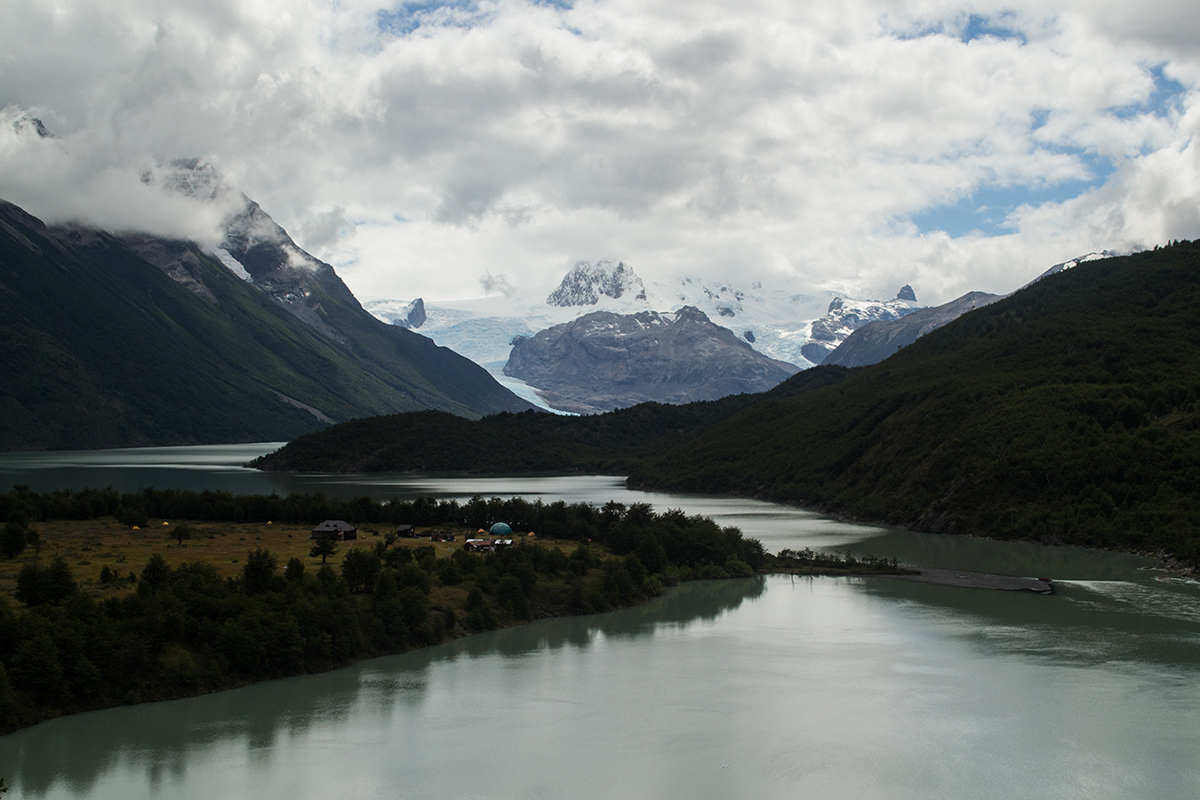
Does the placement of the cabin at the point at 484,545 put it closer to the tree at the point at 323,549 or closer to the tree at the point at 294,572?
the tree at the point at 323,549

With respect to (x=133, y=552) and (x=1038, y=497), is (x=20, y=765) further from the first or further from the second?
(x=1038, y=497)

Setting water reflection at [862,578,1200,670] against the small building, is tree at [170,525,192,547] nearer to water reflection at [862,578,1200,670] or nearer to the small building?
the small building

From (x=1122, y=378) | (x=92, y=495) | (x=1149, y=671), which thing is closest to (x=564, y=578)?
(x=1149, y=671)

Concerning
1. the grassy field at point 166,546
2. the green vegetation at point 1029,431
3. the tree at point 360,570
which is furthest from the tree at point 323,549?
the green vegetation at point 1029,431

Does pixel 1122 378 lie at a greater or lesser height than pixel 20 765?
greater

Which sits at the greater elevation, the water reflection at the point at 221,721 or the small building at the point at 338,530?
the small building at the point at 338,530

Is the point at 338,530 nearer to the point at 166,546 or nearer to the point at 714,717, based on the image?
the point at 166,546
